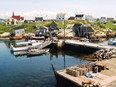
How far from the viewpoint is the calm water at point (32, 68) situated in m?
44.7

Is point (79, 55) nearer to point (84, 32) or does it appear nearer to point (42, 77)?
point (42, 77)

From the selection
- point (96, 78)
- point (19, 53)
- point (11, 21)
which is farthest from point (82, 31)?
point (11, 21)

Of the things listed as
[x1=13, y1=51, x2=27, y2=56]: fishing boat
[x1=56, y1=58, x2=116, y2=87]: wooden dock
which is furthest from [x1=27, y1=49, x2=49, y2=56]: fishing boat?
[x1=56, y1=58, x2=116, y2=87]: wooden dock

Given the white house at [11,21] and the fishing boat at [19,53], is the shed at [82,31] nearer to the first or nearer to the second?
the fishing boat at [19,53]

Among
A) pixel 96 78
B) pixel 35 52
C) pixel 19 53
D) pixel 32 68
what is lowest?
pixel 19 53

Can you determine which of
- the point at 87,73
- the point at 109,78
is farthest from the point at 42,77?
the point at 109,78

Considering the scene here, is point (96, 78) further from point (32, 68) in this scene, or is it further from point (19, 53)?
point (19, 53)

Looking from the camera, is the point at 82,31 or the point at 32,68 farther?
the point at 82,31

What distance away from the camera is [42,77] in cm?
4794

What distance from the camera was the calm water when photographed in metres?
44.7

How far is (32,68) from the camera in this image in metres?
56.9

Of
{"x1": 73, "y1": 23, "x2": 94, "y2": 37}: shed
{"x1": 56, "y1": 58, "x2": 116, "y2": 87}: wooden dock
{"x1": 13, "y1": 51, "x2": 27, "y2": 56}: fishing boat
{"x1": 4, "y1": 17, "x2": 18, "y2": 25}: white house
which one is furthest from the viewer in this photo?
{"x1": 4, "y1": 17, "x2": 18, "y2": 25}: white house

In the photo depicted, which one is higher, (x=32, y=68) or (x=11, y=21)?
(x=11, y=21)

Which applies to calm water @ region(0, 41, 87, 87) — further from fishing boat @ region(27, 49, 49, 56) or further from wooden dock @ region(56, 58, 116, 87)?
wooden dock @ region(56, 58, 116, 87)
